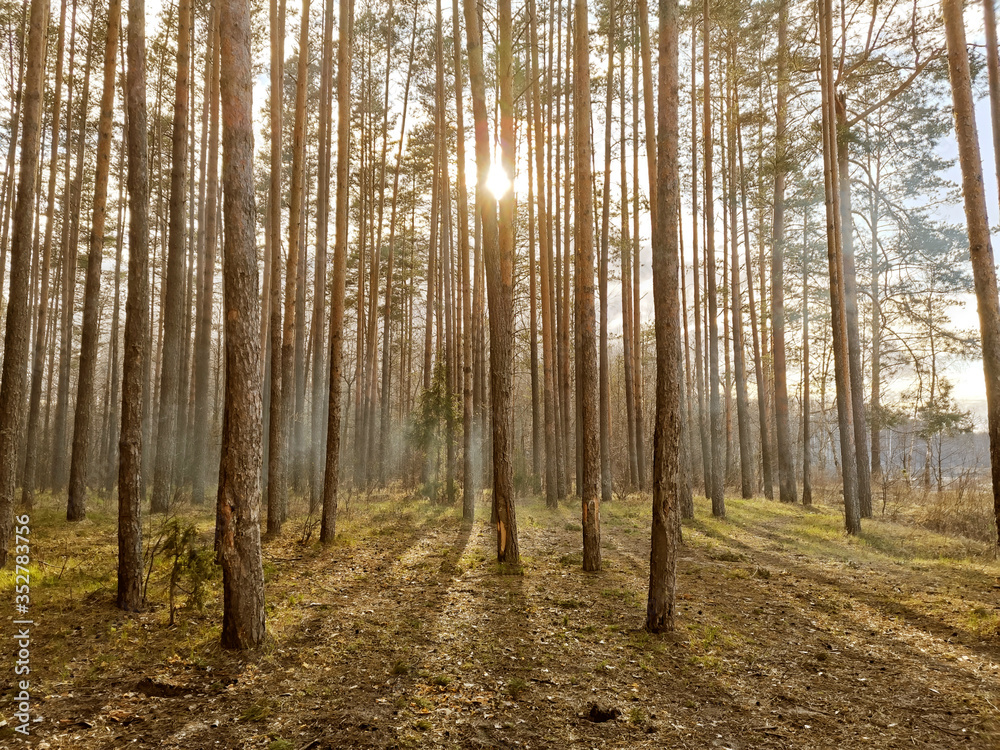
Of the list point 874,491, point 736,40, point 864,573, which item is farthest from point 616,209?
point 874,491

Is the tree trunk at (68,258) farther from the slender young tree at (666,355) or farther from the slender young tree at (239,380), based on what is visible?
the slender young tree at (666,355)

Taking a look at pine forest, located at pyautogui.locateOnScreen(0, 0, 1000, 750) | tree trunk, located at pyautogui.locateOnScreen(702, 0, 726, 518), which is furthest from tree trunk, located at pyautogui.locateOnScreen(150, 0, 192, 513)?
tree trunk, located at pyautogui.locateOnScreen(702, 0, 726, 518)

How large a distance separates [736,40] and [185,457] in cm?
1972

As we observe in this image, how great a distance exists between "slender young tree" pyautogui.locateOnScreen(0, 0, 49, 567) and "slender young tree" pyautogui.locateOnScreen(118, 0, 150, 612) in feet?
7.69

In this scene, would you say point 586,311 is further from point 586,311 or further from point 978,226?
point 978,226

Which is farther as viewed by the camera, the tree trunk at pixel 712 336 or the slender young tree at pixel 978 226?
the tree trunk at pixel 712 336

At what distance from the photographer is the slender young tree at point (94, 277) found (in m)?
8.05

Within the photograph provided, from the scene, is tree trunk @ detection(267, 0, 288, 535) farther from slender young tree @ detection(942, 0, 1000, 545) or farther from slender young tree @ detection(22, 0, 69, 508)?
slender young tree @ detection(942, 0, 1000, 545)

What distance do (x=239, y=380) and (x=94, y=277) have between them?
5.80 m

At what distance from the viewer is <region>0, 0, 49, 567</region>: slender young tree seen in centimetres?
682

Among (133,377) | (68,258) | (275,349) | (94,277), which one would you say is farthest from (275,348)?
(68,258)

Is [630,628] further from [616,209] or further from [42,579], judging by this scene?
[616,209]

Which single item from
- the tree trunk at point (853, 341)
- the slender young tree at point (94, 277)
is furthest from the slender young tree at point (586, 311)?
the tree trunk at point (853, 341)

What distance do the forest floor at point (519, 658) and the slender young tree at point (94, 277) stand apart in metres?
1.73
